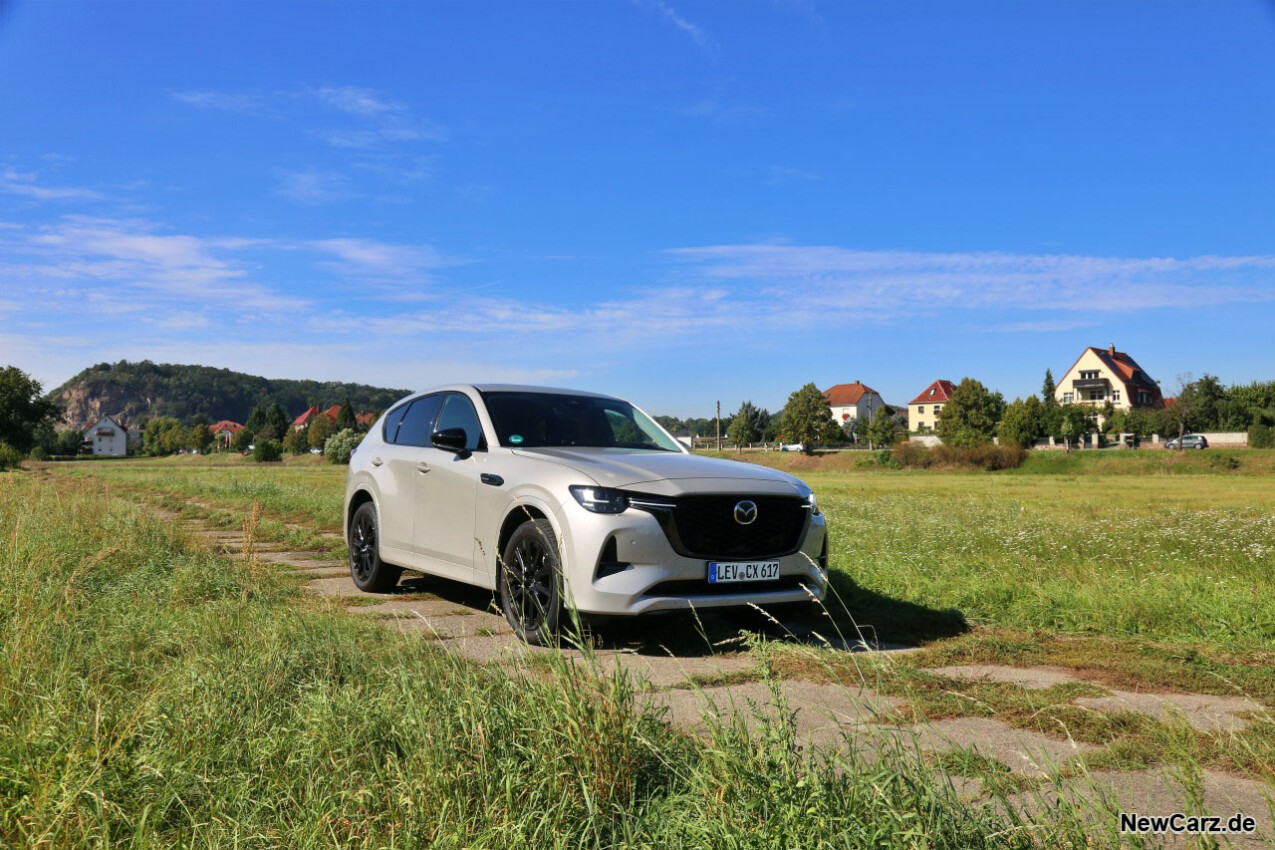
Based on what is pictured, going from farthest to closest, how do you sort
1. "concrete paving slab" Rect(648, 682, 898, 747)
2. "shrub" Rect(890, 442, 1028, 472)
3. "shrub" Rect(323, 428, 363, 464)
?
1. "shrub" Rect(323, 428, 363, 464)
2. "shrub" Rect(890, 442, 1028, 472)
3. "concrete paving slab" Rect(648, 682, 898, 747)

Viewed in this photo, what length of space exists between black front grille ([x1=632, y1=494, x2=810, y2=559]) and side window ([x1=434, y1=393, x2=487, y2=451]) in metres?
1.78

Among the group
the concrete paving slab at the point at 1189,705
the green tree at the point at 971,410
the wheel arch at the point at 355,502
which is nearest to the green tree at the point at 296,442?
the green tree at the point at 971,410

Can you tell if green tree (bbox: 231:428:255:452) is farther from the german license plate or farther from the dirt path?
the german license plate

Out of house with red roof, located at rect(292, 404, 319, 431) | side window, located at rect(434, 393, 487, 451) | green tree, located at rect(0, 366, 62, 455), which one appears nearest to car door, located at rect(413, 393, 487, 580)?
side window, located at rect(434, 393, 487, 451)

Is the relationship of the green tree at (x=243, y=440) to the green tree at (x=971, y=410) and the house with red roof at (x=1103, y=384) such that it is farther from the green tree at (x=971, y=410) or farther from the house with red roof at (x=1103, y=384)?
the house with red roof at (x=1103, y=384)

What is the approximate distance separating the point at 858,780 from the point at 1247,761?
209cm

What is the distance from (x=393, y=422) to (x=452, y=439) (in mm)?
1969

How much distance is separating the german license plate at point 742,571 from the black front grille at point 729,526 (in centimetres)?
6

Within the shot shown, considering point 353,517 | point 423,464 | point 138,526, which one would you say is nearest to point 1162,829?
point 423,464

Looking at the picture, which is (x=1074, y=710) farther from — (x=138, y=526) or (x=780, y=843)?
(x=138, y=526)

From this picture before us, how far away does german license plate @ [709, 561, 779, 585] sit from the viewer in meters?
5.40

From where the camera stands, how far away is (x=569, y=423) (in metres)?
6.98

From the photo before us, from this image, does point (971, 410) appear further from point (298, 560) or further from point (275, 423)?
point (275, 423)

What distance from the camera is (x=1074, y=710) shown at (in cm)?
397
